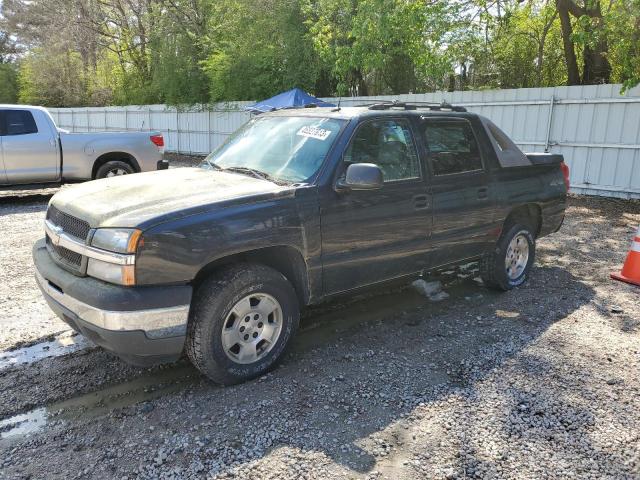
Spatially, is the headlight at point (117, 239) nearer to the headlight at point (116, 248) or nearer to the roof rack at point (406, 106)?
the headlight at point (116, 248)

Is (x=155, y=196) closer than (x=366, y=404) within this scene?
No

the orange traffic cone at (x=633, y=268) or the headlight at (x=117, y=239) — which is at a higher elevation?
the headlight at (x=117, y=239)

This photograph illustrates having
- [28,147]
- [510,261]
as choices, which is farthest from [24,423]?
[28,147]

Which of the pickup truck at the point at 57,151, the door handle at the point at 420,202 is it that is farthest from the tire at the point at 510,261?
the pickup truck at the point at 57,151

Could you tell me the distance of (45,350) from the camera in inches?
163

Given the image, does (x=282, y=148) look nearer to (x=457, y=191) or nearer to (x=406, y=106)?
(x=406, y=106)

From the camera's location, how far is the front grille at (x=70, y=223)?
3.39 meters

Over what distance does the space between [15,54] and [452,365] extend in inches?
2031

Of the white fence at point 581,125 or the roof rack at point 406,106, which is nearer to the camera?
the roof rack at point 406,106

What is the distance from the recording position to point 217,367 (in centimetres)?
344

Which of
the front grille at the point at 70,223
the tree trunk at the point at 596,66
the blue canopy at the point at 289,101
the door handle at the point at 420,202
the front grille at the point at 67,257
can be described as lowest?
the front grille at the point at 67,257

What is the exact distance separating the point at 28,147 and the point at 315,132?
7.83 meters

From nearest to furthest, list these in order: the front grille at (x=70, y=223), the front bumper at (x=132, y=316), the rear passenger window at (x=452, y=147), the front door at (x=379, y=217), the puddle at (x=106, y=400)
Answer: the front bumper at (x=132, y=316) < the puddle at (x=106, y=400) < the front grille at (x=70, y=223) < the front door at (x=379, y=217) < the rear passenger window at (x=452, y=147)

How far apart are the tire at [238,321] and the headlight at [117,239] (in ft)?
1.83
